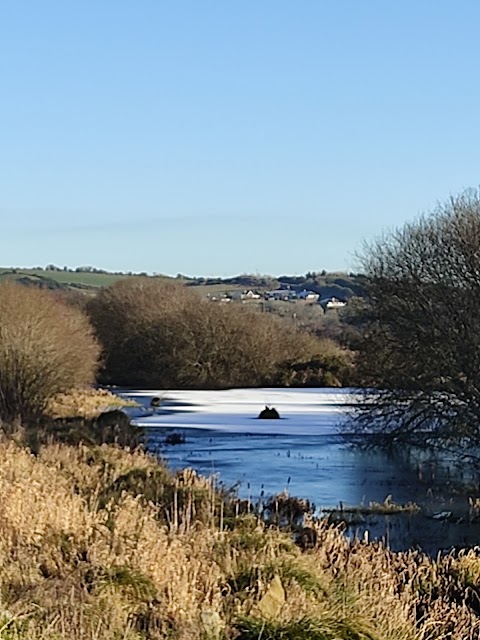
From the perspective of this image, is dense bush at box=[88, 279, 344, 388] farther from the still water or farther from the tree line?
the still water

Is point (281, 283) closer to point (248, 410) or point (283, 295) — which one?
point (283, 295)

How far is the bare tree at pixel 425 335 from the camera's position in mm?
27562

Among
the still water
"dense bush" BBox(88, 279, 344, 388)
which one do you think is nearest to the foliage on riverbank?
the still water

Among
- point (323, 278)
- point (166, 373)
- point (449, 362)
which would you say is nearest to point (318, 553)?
point (449, 362)

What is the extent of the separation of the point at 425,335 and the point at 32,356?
14.9 meters

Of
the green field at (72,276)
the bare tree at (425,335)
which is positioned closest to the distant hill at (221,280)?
the green field at (72,276)

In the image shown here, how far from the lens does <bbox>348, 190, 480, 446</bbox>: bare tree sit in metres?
27.6

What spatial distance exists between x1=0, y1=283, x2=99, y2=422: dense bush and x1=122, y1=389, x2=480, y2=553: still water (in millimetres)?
3315

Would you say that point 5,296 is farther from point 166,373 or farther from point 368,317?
point 166,373

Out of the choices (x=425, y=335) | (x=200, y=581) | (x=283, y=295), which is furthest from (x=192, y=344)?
(x=283, y=295)

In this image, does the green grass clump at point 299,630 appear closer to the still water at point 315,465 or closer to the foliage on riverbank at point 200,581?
the foliage on riverbank at point 200,581

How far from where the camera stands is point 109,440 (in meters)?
28.9

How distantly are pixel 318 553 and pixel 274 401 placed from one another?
37283 millimetres

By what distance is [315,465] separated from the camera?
2686cm
